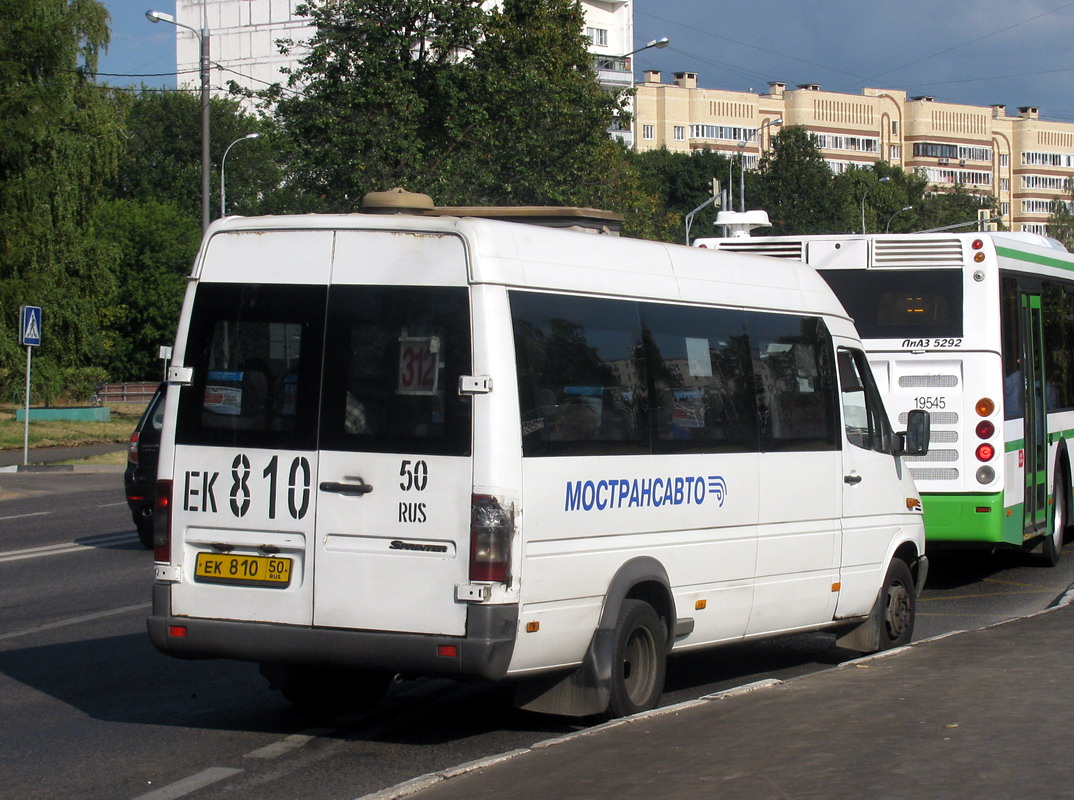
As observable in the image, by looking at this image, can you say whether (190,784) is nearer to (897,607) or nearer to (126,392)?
(897,607)

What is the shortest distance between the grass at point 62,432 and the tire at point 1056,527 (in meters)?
28.3

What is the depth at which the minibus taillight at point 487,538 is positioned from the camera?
6586mm

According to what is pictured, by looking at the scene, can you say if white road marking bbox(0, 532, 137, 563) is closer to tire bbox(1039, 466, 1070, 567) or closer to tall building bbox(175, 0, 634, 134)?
tire bbox(1039, 466, 1070, 567)

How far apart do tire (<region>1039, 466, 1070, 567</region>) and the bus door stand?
430mm

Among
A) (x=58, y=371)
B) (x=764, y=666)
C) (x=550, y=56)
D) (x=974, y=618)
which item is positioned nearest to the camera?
(x=764, y=666)

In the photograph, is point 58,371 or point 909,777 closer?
point 909,777

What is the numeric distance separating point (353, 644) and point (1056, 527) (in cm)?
1044

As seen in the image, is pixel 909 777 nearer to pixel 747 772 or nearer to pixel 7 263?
pixel 747 772

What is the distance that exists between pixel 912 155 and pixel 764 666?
162538 mm

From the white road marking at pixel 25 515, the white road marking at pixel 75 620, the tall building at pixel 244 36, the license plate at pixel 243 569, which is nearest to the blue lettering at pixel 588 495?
the license plate at pixel 243 569

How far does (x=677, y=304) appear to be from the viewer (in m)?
8.05

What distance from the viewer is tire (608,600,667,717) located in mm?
7266

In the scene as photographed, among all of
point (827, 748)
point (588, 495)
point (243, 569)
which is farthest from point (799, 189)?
point (827, 748)

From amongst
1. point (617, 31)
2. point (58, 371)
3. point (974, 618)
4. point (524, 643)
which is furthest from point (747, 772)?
point (617, 31)
